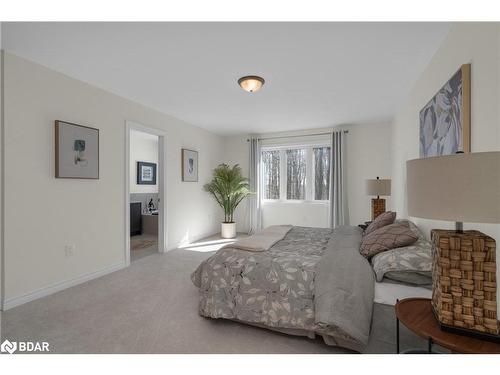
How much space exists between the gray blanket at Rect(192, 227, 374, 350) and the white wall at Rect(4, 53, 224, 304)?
1.63 meters

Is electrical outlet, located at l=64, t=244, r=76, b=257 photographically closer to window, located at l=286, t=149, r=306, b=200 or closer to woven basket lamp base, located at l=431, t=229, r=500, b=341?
woven basket lamp base, located at l=431, t=229, r=500, b=341

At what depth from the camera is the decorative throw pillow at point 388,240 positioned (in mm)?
1920

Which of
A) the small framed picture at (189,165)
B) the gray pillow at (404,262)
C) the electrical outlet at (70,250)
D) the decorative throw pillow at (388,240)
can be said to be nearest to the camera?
the gray pillow at (404,262)

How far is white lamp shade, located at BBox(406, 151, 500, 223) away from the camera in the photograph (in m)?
0.87

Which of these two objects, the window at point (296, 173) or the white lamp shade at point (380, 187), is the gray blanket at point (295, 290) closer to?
the white lamp shade at point (380, 187)

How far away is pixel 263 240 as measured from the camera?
263 centimetres

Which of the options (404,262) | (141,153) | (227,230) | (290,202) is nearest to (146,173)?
(141,153)

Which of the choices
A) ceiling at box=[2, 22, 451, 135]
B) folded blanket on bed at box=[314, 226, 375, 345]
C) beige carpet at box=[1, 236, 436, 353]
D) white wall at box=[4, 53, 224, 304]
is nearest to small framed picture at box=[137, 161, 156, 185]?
white wall at box=[4, 53, 224, 304]

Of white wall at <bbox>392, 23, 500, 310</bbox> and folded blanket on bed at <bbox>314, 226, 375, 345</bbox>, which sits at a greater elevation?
white wall at <bbox>392, 23, 500, 310</bbox>

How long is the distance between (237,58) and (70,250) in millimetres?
2761

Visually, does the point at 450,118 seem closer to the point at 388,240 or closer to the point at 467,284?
the point at 388,240

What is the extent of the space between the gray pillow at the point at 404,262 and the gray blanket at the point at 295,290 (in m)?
0.10

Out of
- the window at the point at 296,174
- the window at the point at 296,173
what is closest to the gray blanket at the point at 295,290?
the window at the point at 296,173
